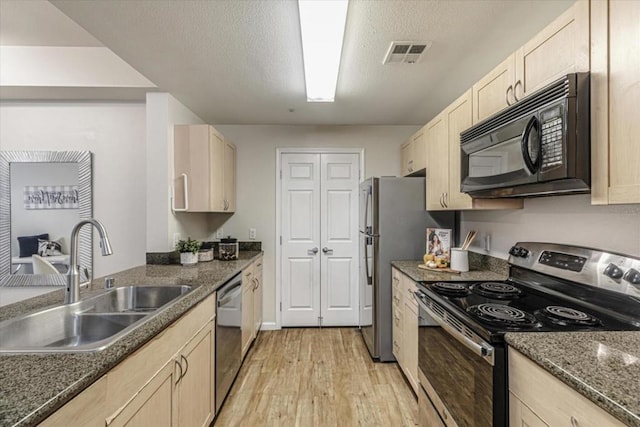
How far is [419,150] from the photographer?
303cm

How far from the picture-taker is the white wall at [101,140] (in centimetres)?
278

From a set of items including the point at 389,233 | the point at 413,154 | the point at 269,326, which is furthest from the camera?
the point at 269,326

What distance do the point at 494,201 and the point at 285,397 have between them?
6.75 feet

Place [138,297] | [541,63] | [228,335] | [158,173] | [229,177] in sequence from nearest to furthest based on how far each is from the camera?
[541,63]
[138,297]
[228,335]
[158,173]
[229,177]

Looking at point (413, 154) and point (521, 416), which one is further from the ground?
point (413, 154)

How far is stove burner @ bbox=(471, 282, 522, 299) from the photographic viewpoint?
164 centimetres

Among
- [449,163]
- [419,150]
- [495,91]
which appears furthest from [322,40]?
[419,150]

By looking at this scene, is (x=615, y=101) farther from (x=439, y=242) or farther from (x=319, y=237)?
(x=319, y=237)

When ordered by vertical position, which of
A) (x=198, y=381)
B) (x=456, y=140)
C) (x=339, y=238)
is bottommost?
(x=198, y=381)

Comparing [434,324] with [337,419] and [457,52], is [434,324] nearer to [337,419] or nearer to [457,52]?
[337,419]

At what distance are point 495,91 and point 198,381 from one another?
234cm

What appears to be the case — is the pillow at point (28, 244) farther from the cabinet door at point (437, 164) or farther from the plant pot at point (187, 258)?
the cabinet door at point (437, 164)

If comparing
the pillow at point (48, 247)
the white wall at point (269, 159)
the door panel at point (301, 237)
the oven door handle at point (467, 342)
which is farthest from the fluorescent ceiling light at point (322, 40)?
the pillow at point (48, 247)

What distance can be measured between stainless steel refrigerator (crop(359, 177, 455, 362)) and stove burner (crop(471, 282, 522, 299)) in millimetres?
966
